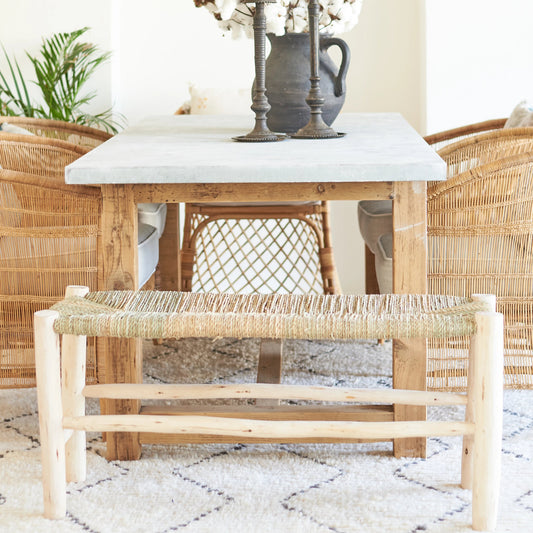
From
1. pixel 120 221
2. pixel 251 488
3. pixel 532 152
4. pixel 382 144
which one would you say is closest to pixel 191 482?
pixel 251 488

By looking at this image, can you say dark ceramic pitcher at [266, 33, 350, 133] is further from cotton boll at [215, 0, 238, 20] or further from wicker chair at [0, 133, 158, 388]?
wicker chair at [0, 133, 158, 388]

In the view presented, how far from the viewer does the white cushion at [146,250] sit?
2238 mm

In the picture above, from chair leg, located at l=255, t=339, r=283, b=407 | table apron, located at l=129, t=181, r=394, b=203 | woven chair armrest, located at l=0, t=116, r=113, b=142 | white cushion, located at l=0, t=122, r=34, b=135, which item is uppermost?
woven chair armrest, located at l=0, t=116, r=113, b=142

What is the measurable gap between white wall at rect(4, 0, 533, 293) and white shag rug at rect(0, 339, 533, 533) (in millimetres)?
1850

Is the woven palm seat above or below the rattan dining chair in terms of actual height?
below

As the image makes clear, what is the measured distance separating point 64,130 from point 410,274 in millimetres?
1392

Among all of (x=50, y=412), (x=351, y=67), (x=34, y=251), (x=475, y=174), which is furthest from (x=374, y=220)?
(x=351, y=67)

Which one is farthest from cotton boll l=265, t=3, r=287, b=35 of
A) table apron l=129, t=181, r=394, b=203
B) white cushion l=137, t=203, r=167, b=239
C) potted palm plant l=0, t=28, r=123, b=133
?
potted palm plant l=0, t=28, r=123, b=133

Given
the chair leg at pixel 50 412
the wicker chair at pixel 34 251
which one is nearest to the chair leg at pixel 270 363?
the wicker chair at pixel 34 251

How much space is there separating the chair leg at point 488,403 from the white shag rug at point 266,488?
12 centimetres

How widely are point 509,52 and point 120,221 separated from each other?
7.95 ft

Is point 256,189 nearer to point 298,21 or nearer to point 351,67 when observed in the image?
point 298,21

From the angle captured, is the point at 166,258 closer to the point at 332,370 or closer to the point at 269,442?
the point at 332,370

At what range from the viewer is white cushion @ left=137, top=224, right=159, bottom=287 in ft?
7.34
